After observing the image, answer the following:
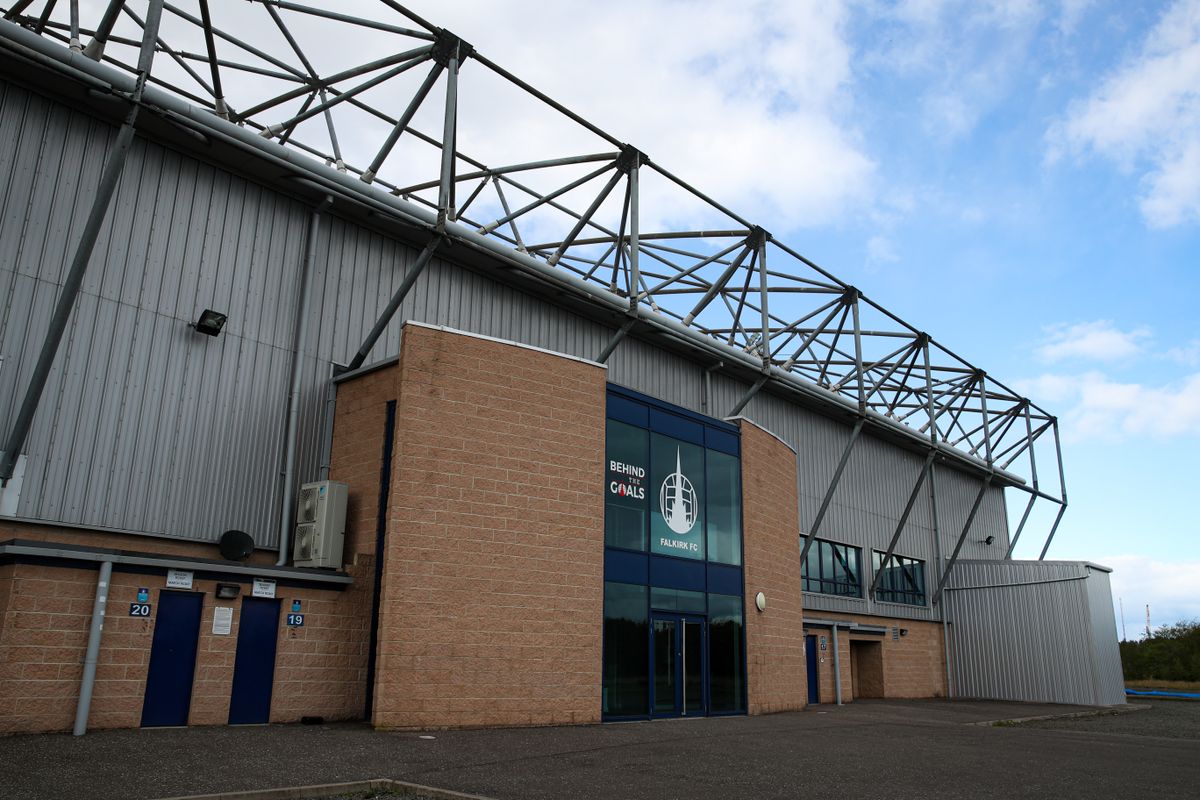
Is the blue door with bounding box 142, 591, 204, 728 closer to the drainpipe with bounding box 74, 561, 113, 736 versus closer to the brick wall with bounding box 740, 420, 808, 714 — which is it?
the drainpipe with bounding box 74, 561, 113, 736

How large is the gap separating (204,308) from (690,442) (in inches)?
367

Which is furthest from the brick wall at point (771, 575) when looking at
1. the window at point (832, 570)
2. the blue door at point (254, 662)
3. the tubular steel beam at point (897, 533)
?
the tubular steel beam at point (897, 533)

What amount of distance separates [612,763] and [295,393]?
28.4 feet

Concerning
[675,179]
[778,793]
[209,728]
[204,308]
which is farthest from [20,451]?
[675,179]

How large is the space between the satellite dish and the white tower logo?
742cm

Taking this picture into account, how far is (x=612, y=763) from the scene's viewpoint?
10086mm

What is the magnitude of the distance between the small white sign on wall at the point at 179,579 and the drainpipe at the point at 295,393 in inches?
93.5

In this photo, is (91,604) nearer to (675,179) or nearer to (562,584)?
(562,584)

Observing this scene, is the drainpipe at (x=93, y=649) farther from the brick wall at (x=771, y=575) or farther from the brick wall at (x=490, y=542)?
the brick wall at (x=771, y=575)

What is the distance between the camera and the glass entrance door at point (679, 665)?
1623cm

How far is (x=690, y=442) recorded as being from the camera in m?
18.2

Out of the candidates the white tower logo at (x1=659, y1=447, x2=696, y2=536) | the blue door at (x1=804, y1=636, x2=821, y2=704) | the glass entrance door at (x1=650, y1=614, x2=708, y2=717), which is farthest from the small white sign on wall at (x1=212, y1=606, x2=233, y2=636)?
the blue door at (x1=804, y1=636, x2=821, y2=704)

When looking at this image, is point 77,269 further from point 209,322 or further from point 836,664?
point 836,664

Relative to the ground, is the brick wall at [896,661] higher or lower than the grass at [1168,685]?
higher
